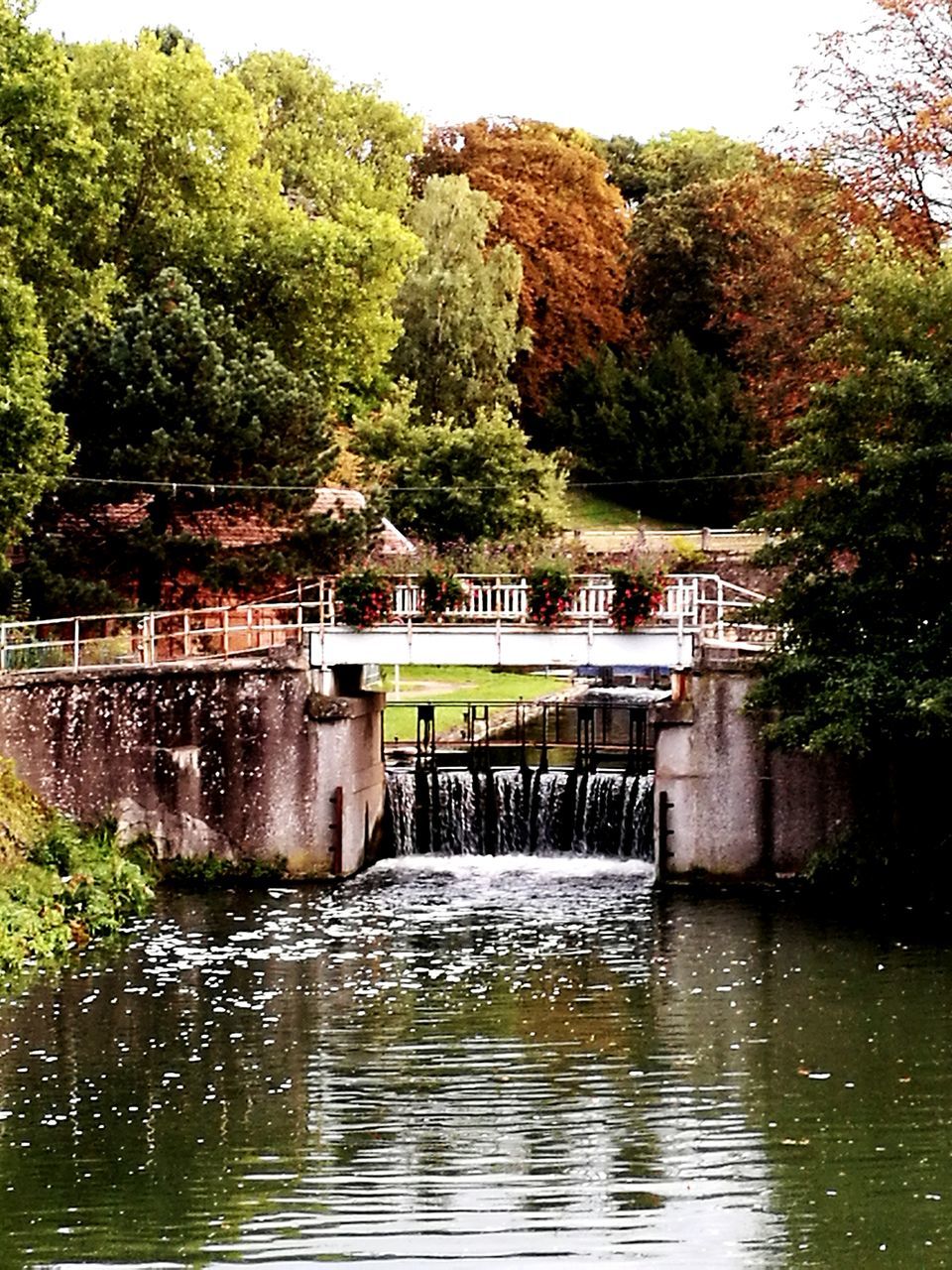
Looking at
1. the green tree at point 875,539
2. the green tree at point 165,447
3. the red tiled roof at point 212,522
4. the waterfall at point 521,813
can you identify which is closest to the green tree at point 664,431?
the red tiled roof at point 212,522

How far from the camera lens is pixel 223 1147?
20734mm

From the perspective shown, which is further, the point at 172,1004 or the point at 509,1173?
the point at 172,1004

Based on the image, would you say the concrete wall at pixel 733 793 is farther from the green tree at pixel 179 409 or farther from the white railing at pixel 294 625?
the green tree at pixel 179 409

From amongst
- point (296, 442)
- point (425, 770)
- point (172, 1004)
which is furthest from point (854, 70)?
point (172, 1004)

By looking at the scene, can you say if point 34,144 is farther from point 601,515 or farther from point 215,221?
point 601,515

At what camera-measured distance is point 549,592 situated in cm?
3572

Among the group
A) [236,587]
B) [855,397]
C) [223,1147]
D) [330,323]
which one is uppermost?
[330,323]

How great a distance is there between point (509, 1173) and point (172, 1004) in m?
8.21

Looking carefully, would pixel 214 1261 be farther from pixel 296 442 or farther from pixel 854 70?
pixel 854 70

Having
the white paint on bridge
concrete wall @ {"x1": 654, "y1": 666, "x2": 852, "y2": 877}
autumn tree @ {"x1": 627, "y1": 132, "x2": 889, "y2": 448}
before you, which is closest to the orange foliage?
autumn tree @ {"x1": 627, "y1": 132, "x2": 889, "y2": 448}

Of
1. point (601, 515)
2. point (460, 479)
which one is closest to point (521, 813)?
point (460, 479)

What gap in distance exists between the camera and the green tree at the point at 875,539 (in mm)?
30969

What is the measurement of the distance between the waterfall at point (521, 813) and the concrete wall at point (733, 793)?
321cm

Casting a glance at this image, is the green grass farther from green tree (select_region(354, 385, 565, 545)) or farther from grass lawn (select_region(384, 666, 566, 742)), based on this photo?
green tree (select_region(354, 385, 565, 545))
